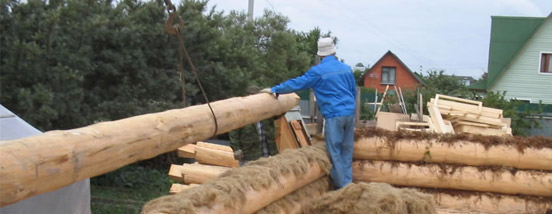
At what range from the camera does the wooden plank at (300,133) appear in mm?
7301

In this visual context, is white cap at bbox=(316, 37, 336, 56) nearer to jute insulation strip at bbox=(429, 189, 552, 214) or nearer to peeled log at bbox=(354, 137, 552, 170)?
peeled log at bbox=(354, 137, 552, 170)

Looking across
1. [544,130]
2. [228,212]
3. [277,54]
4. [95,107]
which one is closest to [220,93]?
[95,107]

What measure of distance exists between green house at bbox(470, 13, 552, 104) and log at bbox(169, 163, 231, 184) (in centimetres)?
2498

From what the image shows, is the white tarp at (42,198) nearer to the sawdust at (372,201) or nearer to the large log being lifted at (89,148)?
the large log being lifted at (89,148)

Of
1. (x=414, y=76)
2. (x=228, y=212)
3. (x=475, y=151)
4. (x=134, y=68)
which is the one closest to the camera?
(x=228, y=212)

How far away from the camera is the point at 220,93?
13.7 m

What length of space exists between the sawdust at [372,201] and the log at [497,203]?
191cm

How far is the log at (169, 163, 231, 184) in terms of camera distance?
6.09 m

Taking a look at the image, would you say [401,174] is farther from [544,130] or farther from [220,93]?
[544,130]

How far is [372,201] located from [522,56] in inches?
1029

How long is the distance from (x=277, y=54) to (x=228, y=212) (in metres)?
16.6

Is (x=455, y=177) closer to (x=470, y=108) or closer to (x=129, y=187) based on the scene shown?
(x=470, y=108)

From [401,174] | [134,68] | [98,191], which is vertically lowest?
[98,191]

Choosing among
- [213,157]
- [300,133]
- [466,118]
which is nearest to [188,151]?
[213,157]
